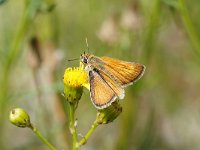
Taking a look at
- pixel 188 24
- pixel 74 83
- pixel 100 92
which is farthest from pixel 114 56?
pixel 100 92

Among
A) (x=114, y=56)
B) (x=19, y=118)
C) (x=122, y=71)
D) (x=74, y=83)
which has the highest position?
(x=122, y=71)

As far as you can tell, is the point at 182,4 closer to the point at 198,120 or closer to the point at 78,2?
the point at 198,120

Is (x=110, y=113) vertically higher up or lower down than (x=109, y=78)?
lower down

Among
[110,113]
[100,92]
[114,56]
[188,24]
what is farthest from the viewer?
[114,56]

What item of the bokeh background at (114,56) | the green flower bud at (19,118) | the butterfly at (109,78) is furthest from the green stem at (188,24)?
the green flower bud at (19,118)

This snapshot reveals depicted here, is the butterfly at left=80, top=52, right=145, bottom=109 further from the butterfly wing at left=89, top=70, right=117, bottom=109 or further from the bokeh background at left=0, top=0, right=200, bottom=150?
the bokeh background at left=0, top=0, right=200, bottom=150

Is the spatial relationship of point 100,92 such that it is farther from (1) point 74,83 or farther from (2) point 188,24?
(2) point 188,24

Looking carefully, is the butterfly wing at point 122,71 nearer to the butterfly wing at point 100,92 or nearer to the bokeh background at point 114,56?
the butterfly wing at point 100,92
